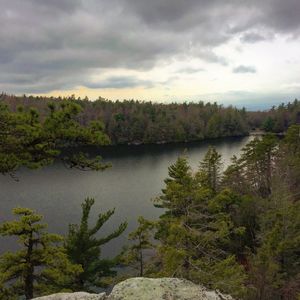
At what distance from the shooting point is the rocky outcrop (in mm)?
5191

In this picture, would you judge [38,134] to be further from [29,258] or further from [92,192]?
[92,192]

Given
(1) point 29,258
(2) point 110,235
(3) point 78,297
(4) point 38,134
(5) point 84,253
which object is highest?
(4) point 38,134

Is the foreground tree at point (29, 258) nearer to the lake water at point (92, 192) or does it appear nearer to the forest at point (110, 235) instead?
the forest at point (110, 235)

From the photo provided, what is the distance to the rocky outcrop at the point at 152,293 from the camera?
5191mm

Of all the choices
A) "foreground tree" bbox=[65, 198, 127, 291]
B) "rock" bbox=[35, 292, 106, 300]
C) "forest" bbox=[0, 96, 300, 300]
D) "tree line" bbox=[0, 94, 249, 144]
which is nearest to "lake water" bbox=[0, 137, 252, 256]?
"forest" bbox=[0, 96, 300, 300]

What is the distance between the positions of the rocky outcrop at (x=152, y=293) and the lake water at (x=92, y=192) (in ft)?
86.3

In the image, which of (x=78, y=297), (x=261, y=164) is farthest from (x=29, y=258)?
(x=261, y=164)

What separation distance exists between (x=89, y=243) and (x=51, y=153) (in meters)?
8.56

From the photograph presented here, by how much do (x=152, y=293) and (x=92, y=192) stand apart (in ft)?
159

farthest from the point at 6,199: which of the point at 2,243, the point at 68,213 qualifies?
the point at 2,243

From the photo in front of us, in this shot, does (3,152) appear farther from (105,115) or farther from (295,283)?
(105,115)

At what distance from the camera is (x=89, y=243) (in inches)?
625

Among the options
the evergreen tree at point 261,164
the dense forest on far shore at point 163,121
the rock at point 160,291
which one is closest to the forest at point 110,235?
the rock at point 160,291

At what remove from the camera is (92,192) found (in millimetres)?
52781
